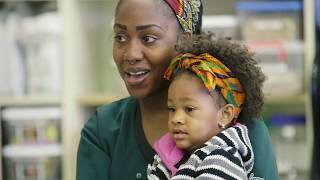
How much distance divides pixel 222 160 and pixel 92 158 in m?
0.34

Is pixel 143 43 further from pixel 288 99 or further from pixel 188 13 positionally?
pixel 288 99

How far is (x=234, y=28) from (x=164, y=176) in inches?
48.9

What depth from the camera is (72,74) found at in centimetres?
219

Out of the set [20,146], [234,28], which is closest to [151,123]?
[234,28]

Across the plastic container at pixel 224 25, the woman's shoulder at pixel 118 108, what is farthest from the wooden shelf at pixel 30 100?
the woman's shoulder at pixel 118 108

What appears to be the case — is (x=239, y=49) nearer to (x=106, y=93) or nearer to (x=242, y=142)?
(x=242, y=142)

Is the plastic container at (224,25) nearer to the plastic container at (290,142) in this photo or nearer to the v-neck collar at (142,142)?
the plastic container at (290,142)

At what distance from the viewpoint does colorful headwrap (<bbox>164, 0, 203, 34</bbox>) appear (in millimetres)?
1113

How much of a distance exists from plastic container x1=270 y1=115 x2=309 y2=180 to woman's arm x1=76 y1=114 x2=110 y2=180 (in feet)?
3.92

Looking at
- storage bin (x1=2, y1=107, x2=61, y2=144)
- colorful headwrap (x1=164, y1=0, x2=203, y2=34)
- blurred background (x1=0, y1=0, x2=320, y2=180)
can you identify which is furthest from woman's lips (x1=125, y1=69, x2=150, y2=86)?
storage bin (x1=2, y1=107, x2=61, y2=144)

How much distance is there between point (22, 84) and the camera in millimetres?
2260

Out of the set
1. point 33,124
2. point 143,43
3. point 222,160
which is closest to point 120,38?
point 143,43

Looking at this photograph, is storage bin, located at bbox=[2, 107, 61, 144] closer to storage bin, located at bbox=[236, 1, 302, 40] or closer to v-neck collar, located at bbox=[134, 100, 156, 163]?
storage bin, located at bbox=[236, 1, 302, 40]

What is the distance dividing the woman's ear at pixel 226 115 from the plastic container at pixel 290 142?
4.12 feet
